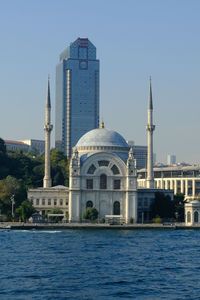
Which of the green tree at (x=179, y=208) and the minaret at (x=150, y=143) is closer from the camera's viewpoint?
the green tree at (x=179, y=208)

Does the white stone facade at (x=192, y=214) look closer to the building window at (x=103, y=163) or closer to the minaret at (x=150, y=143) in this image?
the building window at (x=103, y=163)

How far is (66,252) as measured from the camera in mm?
58594

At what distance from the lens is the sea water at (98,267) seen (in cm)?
4109

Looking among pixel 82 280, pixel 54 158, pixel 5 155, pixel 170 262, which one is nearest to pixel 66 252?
pixel 170 262

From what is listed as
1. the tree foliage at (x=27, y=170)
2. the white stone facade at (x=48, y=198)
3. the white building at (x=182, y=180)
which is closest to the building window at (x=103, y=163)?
the white stone facade at (x=48, y=198)

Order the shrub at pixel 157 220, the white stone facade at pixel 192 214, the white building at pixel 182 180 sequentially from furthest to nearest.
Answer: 1. the white building at pixel 182 180
2. the shrub at pixel 157 220
3. the white stone facade at pixel 192 214

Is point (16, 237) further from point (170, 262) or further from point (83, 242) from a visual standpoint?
point (170, 262)

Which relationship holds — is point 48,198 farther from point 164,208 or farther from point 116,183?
point 164,208

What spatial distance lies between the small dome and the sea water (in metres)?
26.3

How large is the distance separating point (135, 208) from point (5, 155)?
3170 cm

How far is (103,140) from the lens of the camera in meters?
101

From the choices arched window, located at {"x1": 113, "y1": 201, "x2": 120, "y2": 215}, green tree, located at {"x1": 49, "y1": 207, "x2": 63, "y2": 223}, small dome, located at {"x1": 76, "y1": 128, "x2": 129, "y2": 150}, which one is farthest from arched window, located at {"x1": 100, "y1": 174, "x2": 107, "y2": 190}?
green tree, located at {"x1": 49, "y1": 207, "x2": 63, "y2": 223}

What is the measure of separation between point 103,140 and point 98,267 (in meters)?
51.6

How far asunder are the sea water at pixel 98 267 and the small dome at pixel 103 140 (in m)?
26.3
